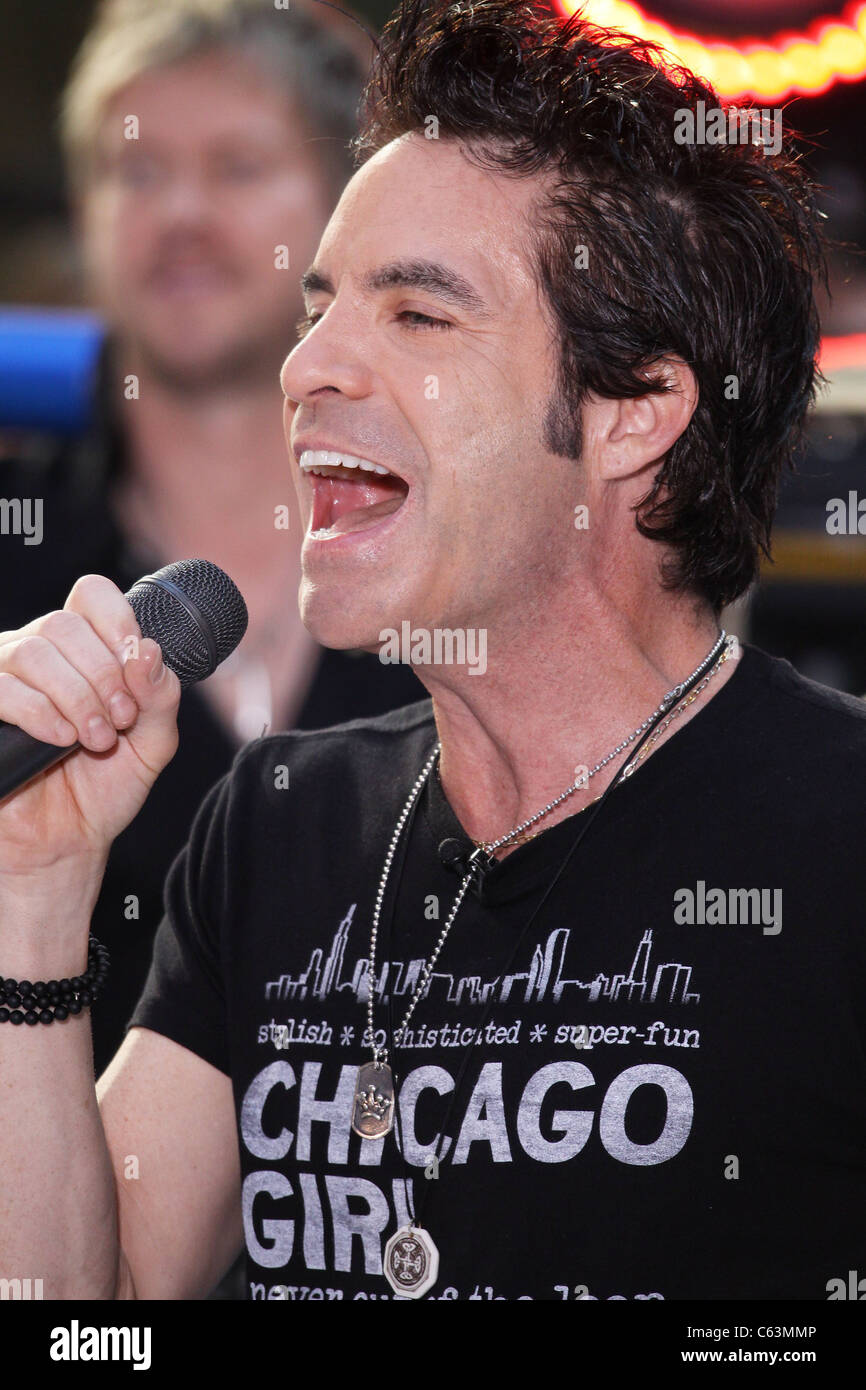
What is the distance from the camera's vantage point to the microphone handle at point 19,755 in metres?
1.28

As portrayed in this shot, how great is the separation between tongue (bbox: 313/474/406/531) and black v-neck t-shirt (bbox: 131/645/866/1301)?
0.33 metres

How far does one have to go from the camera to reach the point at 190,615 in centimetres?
143

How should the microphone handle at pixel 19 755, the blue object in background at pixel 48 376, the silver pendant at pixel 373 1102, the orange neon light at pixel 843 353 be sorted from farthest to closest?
the blue object in background at pixel 48 376 → the orange neon light at pixel 843 353 → the silver pendant at pixel 373 1102 → the microphone handle at pixel 19 755

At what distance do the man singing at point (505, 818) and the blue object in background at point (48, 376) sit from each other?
1.42m

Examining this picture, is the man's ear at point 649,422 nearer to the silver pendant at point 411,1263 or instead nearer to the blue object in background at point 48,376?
the silver pendant at point 411,1263

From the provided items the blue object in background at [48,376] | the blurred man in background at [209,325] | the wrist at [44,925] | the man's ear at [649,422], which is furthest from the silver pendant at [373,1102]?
the blue object in background at [48,376]

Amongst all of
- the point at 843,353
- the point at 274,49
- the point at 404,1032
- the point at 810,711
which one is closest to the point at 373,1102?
the point at 404,1032

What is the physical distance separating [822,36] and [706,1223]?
2092 millimetres

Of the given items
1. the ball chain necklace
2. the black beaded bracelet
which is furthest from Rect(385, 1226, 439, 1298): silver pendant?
the black beaded bracelet

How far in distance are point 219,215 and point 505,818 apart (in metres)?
1.72

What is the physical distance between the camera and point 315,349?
1.56 meters

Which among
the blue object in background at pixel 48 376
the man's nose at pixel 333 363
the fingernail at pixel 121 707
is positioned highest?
the blue object in background at pixel 48 376

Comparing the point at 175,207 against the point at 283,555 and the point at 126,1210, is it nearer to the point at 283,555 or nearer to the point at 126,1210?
the point at 283,555

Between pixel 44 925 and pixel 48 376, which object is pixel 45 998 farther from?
pixel 48 376
